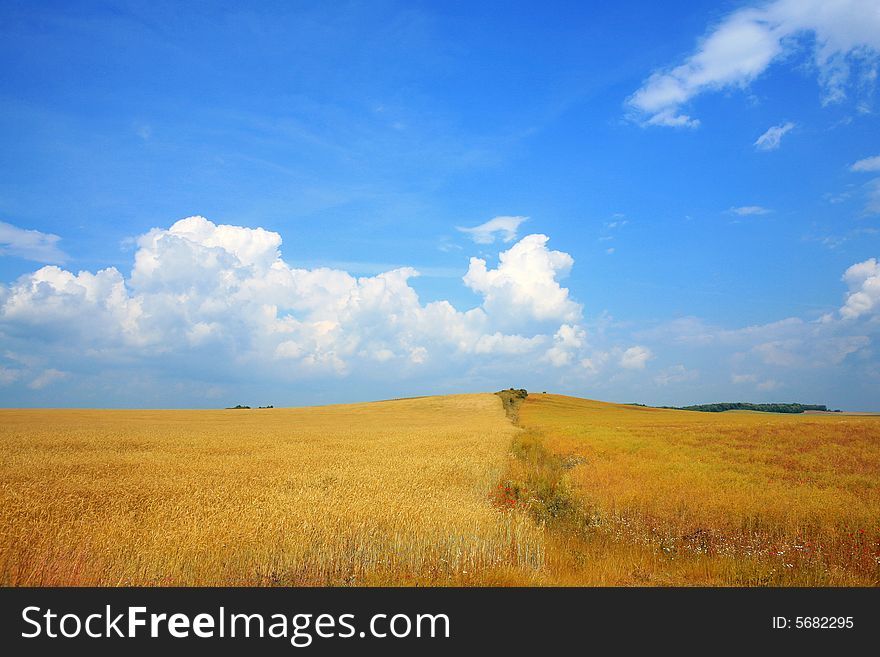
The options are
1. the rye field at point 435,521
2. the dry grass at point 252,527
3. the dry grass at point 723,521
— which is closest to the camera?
the dry grass at point 252,527

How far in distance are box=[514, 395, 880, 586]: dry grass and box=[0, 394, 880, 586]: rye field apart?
57 millimetres

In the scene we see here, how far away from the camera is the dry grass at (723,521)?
31.9 ft

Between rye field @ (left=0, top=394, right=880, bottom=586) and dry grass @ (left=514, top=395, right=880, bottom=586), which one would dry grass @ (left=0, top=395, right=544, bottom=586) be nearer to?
rye field @ (left=0, top=394, right=880, bottom=586)

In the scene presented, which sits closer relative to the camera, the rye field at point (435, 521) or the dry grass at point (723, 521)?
the rye field at point (435, 521)

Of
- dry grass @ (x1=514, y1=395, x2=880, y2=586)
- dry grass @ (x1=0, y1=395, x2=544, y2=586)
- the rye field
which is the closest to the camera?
dry grass @ (x1=0, y1=395, x2=544, y2=586)

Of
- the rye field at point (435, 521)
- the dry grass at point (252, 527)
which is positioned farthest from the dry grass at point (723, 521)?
the dry grass at point (252, 527)

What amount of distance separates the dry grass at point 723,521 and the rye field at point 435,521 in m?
0.06

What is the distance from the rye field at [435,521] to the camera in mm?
8922

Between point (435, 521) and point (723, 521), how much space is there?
300 inches

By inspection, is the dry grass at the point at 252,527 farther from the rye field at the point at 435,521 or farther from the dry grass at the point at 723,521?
the dry grass at the point at 723,521

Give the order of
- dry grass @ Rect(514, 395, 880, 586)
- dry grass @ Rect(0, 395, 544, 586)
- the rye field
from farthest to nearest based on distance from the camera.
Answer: dry grass @ Rect(514, 395, 880, 586) → the rye field → dry grass @ Rect(0, 395, 544, 586)

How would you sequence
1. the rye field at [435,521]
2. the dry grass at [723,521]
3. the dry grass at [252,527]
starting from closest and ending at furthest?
the dry grass at [252,527] → the rye field at [435,521] → the dry grass at [723,521]

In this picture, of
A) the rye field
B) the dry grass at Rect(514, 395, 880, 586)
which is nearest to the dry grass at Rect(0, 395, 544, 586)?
the rye field

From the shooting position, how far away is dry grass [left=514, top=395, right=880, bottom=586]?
9.73 metres
